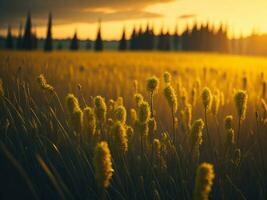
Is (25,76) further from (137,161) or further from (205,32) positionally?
(205,32)

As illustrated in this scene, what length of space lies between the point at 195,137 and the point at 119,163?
499mm

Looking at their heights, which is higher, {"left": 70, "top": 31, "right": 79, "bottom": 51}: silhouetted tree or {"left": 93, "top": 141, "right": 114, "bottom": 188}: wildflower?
{"left": 70, "top": 31, "right": 79, "bottom": 51}: silhouetted tree

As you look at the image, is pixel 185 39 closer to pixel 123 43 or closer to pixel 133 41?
pixel 133 41

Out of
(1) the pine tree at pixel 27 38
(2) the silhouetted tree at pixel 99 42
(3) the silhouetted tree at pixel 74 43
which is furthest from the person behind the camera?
(3) the silhouetted tree at pixel 74 43

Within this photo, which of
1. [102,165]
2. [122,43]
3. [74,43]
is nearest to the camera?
[102,165]

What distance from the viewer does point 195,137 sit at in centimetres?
151

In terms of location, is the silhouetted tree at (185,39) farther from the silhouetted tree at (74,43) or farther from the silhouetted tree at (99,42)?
the silhouetted tree at (74,43)

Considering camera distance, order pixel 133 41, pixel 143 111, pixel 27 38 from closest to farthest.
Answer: pixel 143 111 → pixel 27 38 → pixel 133 41

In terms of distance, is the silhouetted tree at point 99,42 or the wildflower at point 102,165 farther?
the silhouetted tree at point 99,42

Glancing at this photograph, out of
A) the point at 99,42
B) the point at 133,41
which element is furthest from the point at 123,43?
the point at 99,42

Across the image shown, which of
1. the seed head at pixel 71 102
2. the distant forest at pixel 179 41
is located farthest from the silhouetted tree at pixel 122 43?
the seed head at pixel 71 102

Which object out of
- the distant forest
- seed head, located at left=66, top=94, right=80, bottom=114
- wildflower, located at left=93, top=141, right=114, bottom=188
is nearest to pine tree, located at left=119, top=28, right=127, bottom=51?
the distant forest

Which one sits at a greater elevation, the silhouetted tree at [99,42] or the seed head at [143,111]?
the silhouetted tree at [99,42]

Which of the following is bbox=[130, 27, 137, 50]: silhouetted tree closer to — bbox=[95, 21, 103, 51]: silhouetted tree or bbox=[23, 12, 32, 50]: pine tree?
bbox=[95, 21, 103, 51]: silhouetted tree
